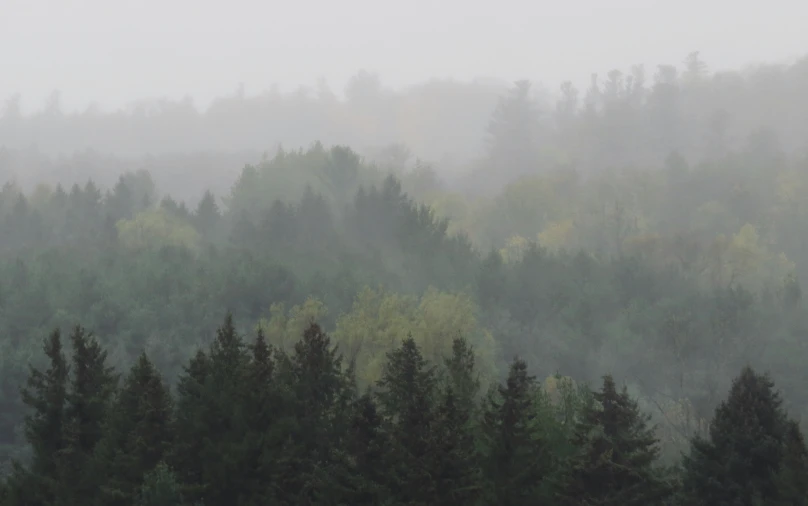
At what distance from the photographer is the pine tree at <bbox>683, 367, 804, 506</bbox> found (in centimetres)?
3145

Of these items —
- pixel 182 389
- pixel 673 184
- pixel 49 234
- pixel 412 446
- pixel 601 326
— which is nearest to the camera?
pixel 412 446

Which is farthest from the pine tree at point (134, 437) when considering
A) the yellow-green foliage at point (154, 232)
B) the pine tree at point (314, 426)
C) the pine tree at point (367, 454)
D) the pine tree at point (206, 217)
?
the pine tree at point (206, 217)

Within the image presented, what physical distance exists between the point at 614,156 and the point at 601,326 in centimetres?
7281

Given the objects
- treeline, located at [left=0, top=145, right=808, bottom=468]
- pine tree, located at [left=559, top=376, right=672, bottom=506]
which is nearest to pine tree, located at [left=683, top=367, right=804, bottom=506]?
pine tree, located at [left=559, top=376, right=672, bottom=506]

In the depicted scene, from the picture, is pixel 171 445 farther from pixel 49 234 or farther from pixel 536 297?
pixel 49 234

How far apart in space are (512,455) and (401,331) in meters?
30.5

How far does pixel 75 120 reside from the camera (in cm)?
19462

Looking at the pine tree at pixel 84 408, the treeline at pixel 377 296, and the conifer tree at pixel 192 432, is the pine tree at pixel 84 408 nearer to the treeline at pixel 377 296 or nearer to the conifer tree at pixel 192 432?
the conifer tree at pixel 192 432

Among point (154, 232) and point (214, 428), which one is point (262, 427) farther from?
point (154, 232)

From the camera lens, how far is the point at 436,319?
6353 centimetres

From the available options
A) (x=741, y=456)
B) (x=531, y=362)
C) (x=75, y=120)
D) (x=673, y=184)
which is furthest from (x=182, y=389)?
(x=75, y=120)

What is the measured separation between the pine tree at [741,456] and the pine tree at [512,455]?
224 inches

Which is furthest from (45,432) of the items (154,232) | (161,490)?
(154,232)

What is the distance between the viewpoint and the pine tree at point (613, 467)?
28438 millimetres
